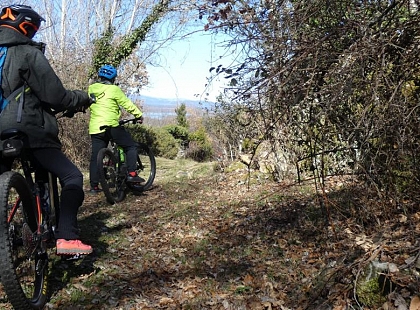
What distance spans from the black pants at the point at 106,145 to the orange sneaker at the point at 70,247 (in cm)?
325

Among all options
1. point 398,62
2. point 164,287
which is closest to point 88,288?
point 164,287

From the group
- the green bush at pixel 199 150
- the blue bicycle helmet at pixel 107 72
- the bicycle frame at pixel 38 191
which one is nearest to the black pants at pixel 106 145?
the blue bicycle helmet at pixel 107 72

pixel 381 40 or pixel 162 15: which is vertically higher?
pixel 162 15

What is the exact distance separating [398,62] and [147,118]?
30623 mm

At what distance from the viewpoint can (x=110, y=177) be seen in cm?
670

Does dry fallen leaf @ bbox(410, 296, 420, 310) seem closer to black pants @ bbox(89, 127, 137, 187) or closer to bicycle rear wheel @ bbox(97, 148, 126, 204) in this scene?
→ bicycle rear wheel @ bbox(97, 148, 126, 204)

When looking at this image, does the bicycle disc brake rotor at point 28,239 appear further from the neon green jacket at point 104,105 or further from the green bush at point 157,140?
the green bush at point 157,140

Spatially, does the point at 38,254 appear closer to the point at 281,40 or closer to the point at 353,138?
the point at 281,40

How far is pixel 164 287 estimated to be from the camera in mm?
3818

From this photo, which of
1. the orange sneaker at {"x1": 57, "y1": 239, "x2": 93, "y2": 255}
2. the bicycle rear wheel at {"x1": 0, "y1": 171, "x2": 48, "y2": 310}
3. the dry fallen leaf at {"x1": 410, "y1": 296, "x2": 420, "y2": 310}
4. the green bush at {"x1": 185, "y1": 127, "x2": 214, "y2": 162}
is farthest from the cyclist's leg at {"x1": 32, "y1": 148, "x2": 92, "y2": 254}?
the green bush at {"x1": 185, "y1": 127, "x2": 214, "y2": 162}

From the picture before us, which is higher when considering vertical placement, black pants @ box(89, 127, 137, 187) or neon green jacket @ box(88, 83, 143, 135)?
neon green jacket @ box(88, 83, 143, 135)

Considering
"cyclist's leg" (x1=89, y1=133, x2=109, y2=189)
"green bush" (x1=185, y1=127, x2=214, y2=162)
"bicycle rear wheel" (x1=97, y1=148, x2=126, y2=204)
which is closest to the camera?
"bicycle rear wheel" (x1=97, y1=148, x2=126, y2=204)

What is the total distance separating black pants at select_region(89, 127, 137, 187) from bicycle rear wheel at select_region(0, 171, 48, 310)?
3193 mm

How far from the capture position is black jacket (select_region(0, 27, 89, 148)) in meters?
3.19
